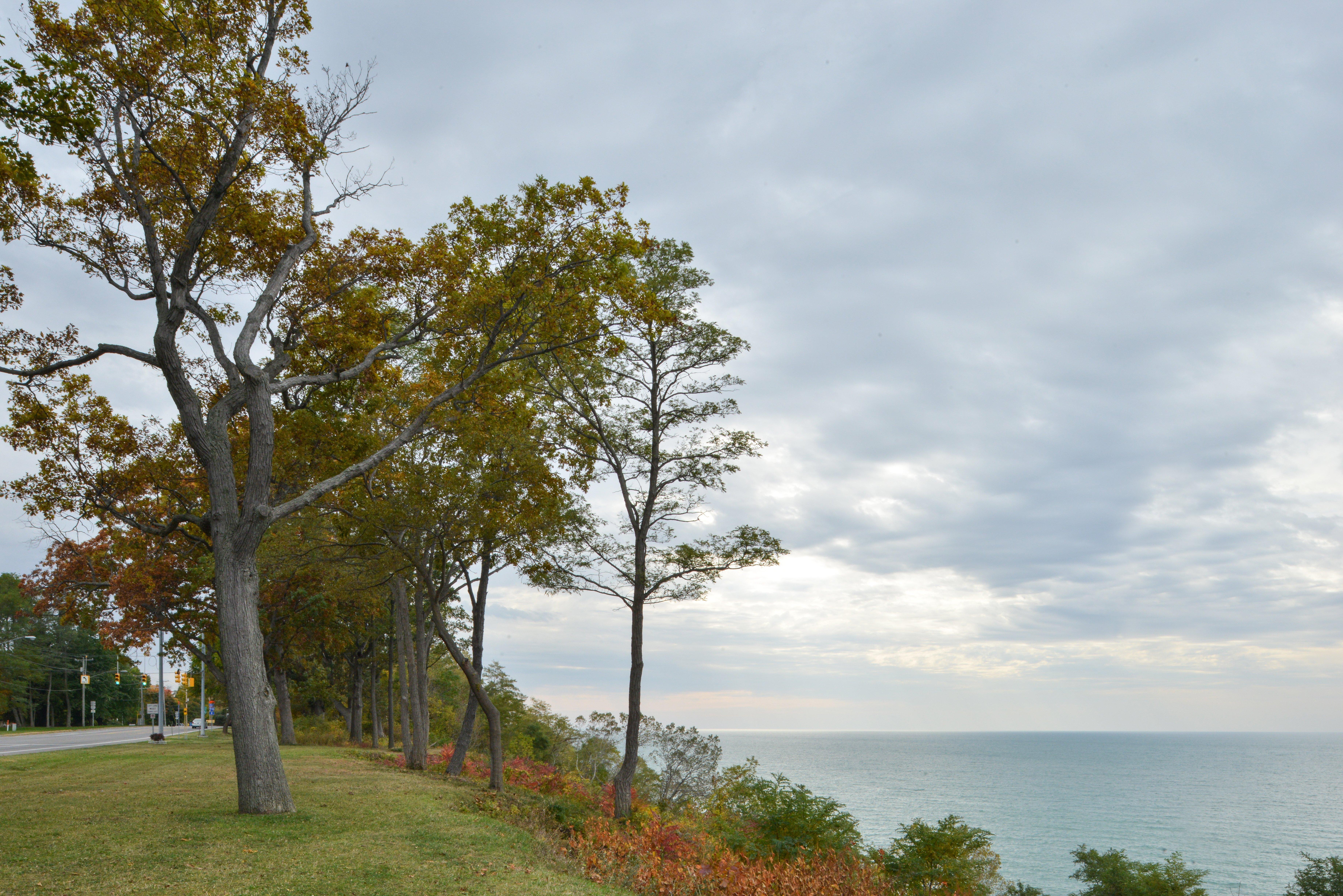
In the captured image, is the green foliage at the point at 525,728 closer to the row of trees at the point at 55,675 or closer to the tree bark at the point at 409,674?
the tree bark at the point at 409,674

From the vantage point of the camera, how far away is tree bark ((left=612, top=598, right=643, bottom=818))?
66.2 ft

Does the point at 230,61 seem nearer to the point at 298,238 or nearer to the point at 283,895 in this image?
the point at 298,238

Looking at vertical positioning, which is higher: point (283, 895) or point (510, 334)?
point (510, 334)

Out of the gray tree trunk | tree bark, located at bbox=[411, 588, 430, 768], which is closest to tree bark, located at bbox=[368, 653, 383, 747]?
the gray tree trunk

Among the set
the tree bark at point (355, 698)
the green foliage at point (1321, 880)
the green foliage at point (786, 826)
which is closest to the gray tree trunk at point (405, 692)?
the green foliage at point (786, 826)

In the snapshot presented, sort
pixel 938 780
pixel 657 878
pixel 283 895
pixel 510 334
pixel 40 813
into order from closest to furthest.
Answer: pixel 283 895
pixel 657 878
pixel 40 813
pixel 510 334
pixel 938 780

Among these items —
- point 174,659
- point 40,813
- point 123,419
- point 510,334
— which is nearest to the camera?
point 40,813

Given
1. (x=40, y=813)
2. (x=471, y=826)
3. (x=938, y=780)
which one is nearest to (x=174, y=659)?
(x=40, y=813)

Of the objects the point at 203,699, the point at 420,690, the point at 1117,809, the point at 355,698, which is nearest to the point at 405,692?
the point at 420,690

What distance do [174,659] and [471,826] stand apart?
32.5 m

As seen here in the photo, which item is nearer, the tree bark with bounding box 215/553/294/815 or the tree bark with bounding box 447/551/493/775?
the tree bark with bounding box 215/553/294/815

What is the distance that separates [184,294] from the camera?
1249 centimetres

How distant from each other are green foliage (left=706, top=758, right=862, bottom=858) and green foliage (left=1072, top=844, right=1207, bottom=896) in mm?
19316

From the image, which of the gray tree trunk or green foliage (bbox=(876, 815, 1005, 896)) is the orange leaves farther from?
the gray tree trunk
